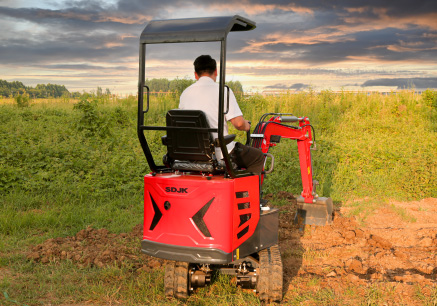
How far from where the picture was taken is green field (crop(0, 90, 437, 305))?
460 centimetres

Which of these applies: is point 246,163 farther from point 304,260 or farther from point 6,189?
point 6,189

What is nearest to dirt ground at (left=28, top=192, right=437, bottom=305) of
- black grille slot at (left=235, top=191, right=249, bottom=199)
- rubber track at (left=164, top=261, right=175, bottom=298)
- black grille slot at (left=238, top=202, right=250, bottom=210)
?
rubber track at (left=164, top=261, right=175, bottom=298)

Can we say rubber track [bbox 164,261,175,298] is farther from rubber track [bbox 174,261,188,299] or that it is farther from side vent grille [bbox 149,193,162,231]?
side vent grille [bbox 149,193,162,231]

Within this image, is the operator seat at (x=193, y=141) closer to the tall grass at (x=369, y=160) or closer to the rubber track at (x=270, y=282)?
the rubber track at (x=270, y=282)

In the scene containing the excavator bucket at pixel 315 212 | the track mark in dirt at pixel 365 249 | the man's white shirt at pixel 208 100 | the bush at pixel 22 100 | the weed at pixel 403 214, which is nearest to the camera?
the man's white shirt at pixel 208 100

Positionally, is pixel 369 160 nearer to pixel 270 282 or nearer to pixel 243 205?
pixel 270 282

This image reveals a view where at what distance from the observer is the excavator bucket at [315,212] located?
6.84 m

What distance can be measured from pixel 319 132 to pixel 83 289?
428 inches

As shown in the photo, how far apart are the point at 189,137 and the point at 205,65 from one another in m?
0.69

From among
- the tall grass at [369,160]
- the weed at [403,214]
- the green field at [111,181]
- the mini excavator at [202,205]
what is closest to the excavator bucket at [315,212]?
the green field at [111,181]

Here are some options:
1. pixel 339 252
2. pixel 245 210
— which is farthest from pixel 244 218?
pixel 339 252

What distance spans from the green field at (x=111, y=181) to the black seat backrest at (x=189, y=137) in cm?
123

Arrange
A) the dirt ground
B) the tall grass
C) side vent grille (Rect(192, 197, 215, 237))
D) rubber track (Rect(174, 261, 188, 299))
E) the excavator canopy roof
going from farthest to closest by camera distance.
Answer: the tall grass, the dirt ground, rubber track (Rect(174, 261, 188, 299)), side vent grille (Rect(192, 197, 215, 237)), the excavator canopy roof

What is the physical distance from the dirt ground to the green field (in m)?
0.28
